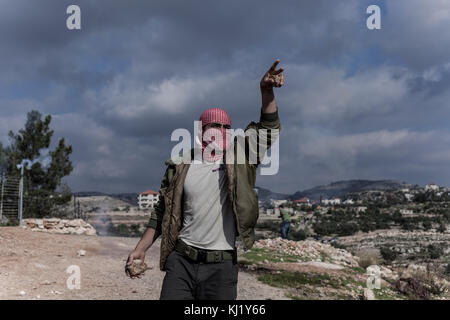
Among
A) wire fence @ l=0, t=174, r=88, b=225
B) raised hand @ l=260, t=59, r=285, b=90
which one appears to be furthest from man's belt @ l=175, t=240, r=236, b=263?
wire fence @ l=0, t=174, r=88, b=225

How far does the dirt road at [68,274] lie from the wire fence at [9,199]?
515 centimetres

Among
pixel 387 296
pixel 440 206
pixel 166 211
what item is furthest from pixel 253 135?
pixel 440 206

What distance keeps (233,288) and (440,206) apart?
2089 inches

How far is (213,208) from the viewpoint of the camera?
2.85 metres

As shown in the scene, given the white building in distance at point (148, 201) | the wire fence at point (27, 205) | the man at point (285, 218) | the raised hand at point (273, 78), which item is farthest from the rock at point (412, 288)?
the wire fence at point (27, 205)

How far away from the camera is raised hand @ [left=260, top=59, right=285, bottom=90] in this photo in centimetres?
268

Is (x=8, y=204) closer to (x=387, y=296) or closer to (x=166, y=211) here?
(x=387, y=296)

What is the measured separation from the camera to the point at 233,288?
9.23ft

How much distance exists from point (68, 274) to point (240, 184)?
26.3ft

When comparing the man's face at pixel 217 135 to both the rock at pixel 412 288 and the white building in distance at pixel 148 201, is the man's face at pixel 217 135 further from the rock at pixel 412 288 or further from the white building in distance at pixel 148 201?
the rock at pixel 412 288

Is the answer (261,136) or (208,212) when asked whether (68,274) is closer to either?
(208,212)

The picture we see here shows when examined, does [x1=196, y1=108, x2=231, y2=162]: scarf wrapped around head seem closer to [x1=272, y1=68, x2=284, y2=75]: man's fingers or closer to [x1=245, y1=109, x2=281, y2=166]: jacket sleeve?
[x1=245, y1=109, x2=281, y2=166]: jacket sleeve

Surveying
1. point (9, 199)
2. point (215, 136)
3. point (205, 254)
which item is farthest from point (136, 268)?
point (9, 199)

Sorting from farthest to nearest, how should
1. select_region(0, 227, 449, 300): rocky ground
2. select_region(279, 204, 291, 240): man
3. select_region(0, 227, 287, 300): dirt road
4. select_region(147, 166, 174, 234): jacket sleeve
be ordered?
select_region(279, 204, 291, 240): man, select_region(0, 227, 449, 300): rocky ground, select_region(0, 227, 287, 300): dirt road, select_region(147, 166, 174, 234): jacket sleeve
